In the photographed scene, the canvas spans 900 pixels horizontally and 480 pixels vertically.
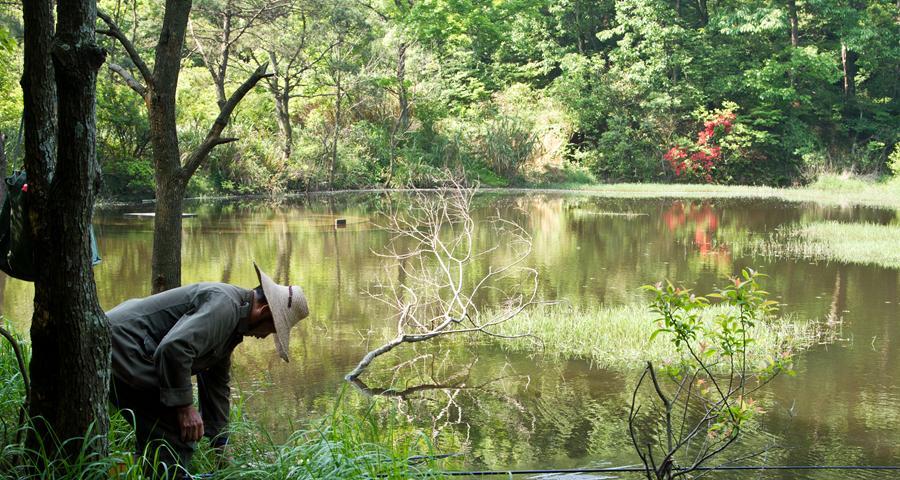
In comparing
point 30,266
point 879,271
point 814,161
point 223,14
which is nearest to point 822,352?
point 879,271

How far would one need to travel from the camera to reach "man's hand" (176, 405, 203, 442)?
3293mm

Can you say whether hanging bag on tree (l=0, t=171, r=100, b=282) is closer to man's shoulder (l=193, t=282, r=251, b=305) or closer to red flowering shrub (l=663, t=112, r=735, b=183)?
man's shoulder (l=193, t=282, r=251, b=305)

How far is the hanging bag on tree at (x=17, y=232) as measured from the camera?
10.5 feet

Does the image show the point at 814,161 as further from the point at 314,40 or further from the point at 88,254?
the point at 88,254

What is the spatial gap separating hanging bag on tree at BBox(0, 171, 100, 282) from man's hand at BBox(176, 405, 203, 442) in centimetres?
62

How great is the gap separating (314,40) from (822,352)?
20271 mm

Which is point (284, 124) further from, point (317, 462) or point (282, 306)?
point (317, 462)

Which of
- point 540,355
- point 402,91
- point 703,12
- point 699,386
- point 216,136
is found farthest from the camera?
point 703,12

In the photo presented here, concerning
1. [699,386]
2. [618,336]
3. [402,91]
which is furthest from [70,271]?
[402,91]

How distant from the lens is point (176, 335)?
3115 millimetres

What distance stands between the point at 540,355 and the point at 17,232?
5780 millimetres

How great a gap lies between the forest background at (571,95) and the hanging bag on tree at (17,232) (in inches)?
923

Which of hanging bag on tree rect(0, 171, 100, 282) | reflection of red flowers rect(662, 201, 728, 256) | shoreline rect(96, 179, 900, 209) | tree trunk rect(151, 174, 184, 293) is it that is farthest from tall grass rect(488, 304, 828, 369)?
shoreline rect(96, 179, 900, 209)

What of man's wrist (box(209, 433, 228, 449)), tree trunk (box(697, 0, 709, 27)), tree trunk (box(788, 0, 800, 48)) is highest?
Answer: tree trunk (box(697, 0, 709, 27))
